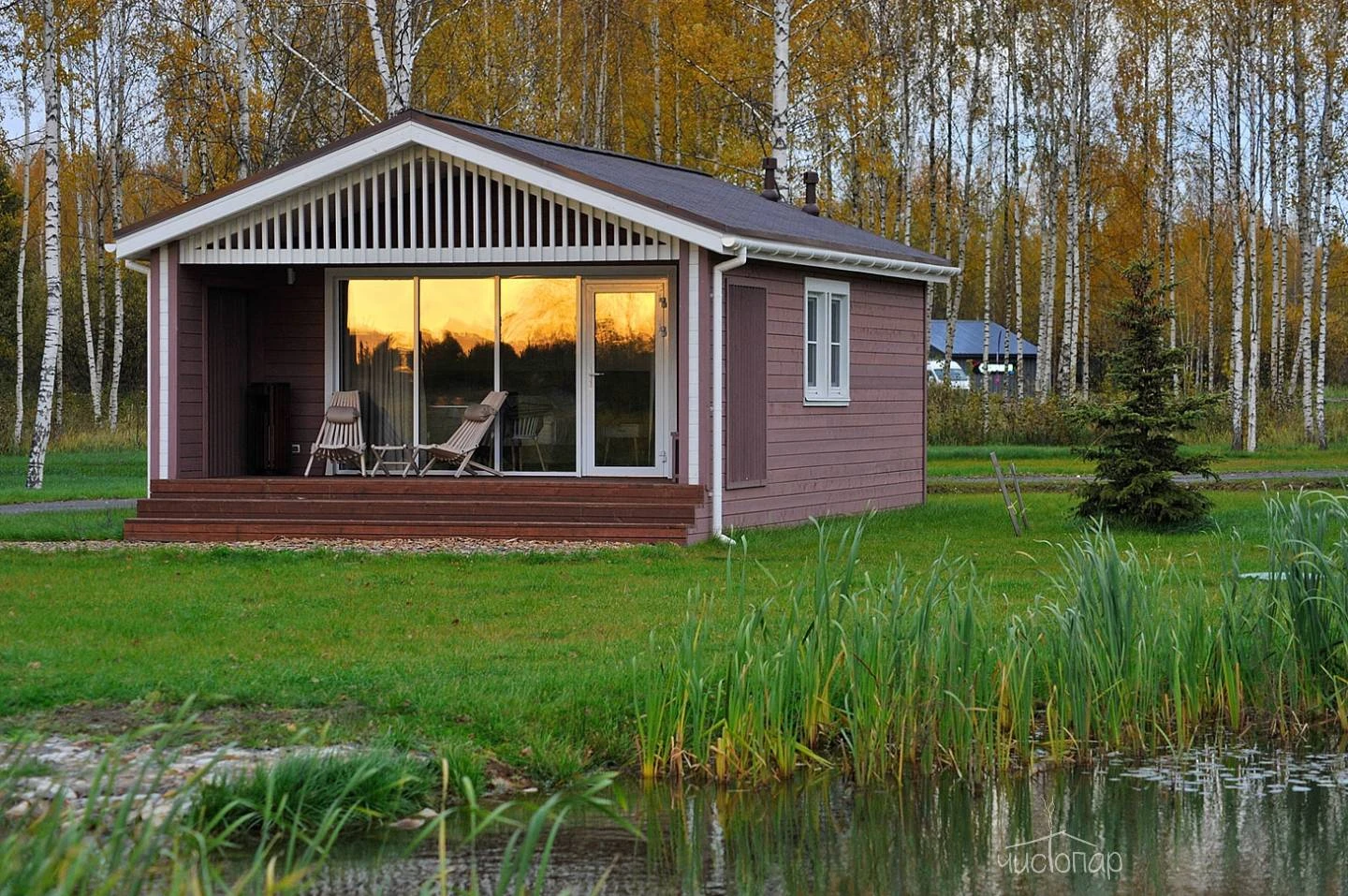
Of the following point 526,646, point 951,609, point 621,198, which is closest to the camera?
point 951,609

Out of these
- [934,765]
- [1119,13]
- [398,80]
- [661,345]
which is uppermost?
[1119,13]

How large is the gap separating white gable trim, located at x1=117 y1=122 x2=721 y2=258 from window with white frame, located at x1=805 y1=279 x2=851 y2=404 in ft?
9.63

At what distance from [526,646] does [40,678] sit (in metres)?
2.56

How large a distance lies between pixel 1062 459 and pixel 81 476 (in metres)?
15.4

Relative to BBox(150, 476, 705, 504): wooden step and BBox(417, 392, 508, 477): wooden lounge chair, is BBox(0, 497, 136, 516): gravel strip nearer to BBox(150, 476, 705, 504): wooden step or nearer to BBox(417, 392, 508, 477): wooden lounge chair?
BBox(150, 476, 705, 504): wooden step

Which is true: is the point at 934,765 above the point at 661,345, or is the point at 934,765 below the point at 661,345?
below

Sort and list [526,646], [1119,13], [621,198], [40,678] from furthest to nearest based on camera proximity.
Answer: [1119,13]
[621,198]
[526,646]
[40,678]

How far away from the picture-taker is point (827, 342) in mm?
18344

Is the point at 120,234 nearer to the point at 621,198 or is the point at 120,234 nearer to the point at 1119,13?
the point at 621,198

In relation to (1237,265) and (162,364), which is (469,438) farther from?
(1237,265)

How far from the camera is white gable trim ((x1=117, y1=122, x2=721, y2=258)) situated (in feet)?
50.7

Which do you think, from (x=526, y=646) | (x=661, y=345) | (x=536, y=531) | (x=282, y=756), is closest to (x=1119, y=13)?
(x=661, y=345)

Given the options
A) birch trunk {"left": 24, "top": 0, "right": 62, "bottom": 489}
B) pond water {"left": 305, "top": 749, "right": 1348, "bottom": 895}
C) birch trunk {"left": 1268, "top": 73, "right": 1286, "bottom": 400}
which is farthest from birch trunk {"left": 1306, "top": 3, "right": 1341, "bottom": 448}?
pond water {"left": 305, "top": 749, "right": 1348, "bottom": 895}

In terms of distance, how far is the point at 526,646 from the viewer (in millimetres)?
9750
